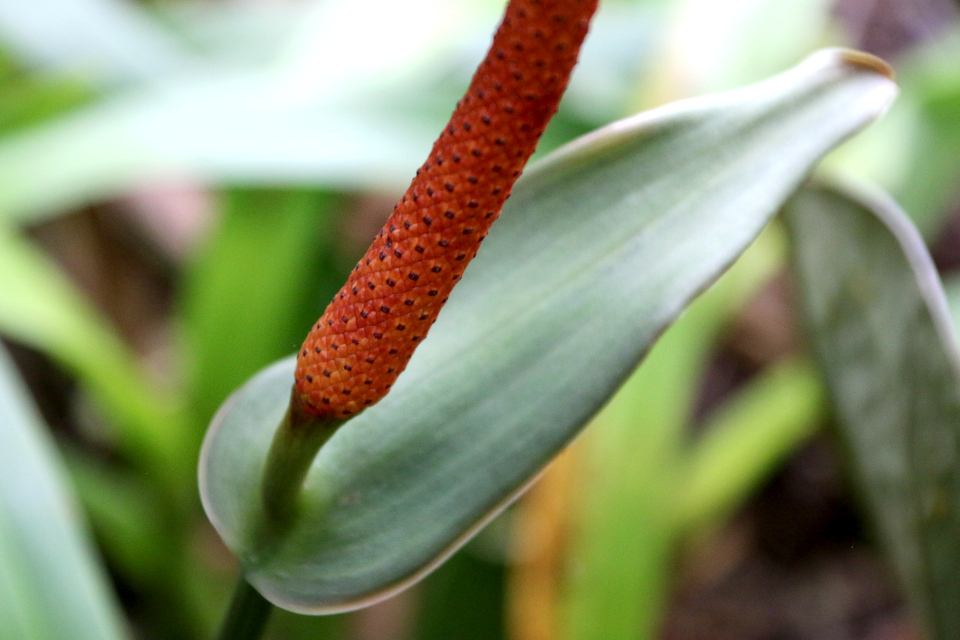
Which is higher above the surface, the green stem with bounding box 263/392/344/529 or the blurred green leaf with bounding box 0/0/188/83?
the green stem with bounding box 263/392/344/529

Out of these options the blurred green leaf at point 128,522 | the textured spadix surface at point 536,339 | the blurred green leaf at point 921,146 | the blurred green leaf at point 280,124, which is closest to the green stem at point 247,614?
Answer: the textured spadix surface at point 536,339

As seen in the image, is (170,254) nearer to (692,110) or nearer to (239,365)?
(239,365)

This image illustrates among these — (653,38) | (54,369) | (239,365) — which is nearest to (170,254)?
(54,369)

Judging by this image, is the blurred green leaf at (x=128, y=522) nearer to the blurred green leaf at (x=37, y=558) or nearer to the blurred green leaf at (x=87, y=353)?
the blurred green leaf at (x=87, y=353)

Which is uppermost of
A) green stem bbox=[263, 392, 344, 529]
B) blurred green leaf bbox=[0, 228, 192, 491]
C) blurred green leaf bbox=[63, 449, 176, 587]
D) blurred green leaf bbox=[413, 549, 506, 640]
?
green stem bbox=[263, 392, 344, 529]

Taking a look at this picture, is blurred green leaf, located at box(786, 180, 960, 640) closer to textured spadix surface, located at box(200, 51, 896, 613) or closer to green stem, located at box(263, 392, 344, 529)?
textured spadix surface, located at box(200, 51, 896, 613)

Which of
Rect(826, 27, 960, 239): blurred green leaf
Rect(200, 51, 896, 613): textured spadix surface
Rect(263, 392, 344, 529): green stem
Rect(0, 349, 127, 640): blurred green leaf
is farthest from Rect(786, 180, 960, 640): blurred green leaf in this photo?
Rect(826, 27, 960, 239): blurred green leaf

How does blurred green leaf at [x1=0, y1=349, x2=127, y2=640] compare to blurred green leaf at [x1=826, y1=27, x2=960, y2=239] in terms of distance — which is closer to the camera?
blurred green leaf at [x1=0, y1=349, x2=127, y2=640]
